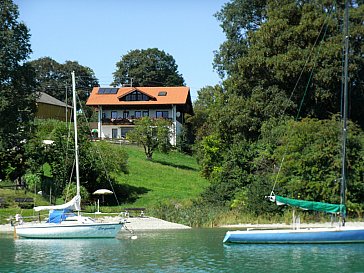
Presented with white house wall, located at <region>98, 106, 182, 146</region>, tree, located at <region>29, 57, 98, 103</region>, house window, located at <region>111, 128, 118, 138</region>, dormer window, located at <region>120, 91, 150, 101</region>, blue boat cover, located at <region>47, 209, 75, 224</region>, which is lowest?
blue boat cover, located at <region>47, 209, 75, 224</region>

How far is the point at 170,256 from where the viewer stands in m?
28.5

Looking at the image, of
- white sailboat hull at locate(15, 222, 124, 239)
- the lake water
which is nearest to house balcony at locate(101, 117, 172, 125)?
white sailboat hull at locate(15, 222, 124, 239)

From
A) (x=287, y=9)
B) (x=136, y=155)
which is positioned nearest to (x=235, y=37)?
(x=287, y=9)

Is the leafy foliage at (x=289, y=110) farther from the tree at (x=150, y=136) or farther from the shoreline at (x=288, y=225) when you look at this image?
the tree at (x=150, y=136)

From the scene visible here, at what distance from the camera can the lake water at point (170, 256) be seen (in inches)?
998

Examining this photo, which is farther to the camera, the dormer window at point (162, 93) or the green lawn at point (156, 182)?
the dormer window at point (162, 93)

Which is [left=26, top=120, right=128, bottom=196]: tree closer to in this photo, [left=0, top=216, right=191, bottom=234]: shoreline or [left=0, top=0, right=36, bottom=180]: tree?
[left=0, top=0, right=36, bottom=180]: tree

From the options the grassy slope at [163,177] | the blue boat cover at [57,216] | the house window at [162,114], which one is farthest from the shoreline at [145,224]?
the house window at [162,114]

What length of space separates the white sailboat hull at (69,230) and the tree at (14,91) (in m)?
17.3

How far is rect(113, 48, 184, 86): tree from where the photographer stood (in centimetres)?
12281

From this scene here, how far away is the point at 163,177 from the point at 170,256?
121 ft

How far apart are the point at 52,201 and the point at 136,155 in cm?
2668

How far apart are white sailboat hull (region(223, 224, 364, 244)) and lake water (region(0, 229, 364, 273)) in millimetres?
392

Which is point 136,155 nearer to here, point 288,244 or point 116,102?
point 116,102
